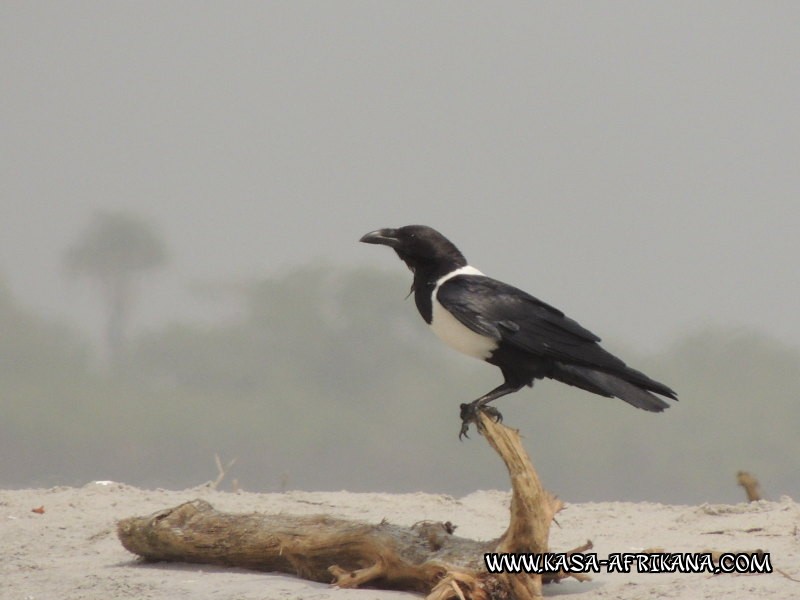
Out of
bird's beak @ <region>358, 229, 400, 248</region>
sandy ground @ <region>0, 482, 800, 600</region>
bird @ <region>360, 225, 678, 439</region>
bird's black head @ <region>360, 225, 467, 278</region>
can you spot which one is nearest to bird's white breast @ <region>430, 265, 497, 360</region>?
bird @ <region>360, 225, 678, 439</region>

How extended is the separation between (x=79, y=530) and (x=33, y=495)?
4.22ft

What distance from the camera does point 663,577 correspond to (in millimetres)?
5770

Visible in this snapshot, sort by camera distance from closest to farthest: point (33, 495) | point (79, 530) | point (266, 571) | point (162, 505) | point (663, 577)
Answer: point (663, 577) < point (266, 571) < point (79, 530) < point (162, 505) < point (33, 495)

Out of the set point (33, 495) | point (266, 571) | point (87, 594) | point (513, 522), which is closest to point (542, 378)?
point (513, 522)

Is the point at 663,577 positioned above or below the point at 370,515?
below

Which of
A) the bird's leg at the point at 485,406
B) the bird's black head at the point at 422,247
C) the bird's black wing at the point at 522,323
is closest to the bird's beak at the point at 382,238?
the bird's black head at the point at 422,247

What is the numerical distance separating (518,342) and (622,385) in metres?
0.58

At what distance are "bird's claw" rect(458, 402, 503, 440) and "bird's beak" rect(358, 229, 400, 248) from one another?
40.2 inches

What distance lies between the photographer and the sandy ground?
5.58 m

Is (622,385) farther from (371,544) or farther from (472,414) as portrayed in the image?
(371,544)

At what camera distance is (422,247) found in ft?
20.6

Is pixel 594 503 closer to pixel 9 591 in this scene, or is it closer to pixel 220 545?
pixel 220 545

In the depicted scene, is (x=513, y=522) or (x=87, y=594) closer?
(x=513, y=522)

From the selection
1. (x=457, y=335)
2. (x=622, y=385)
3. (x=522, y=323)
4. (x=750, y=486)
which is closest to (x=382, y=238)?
(x=457, y=335)
